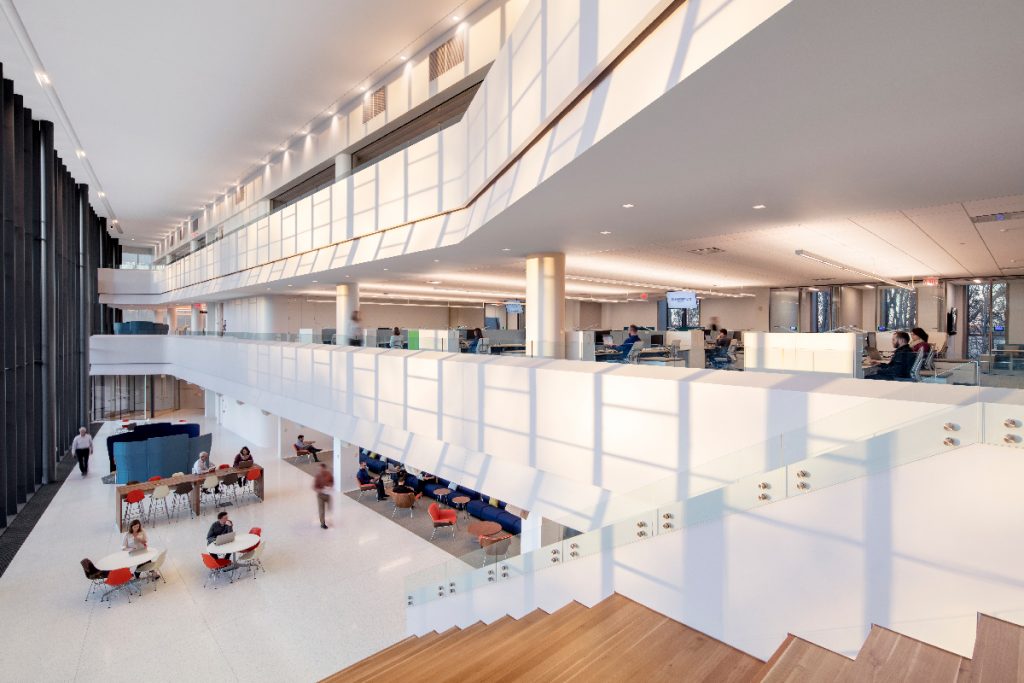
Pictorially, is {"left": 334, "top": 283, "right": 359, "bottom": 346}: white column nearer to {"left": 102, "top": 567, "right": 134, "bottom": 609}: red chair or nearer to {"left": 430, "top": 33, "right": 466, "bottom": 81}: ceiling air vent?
{"left": 430, "top": 33, "right": 466, "bottom": 81}: ceiling air vent

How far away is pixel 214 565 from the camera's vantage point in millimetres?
10070

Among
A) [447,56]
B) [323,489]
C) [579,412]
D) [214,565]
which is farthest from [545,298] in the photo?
[214,565]

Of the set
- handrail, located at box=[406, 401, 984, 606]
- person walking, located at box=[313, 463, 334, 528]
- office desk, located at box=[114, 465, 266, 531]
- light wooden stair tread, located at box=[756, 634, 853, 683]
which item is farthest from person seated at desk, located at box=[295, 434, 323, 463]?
light wooden stair tread, located at box=[756, 634, 853, 683]

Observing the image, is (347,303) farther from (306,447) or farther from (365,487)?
(365,487)

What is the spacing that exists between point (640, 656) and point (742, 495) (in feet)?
5.56

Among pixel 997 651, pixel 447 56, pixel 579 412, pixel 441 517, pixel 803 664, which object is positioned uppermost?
pixel 447 56

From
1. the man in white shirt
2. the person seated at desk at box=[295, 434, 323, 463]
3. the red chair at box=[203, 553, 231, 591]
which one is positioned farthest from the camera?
the person seated at desk at box=[295, 434, 323, 463]

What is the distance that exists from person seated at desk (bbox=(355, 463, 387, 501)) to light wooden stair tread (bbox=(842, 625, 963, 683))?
44.4ft

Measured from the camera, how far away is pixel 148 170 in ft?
73.4

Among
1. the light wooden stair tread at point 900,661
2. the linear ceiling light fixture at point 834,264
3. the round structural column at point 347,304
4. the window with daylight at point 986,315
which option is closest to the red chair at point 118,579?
the light wooden stair tread at point 900,661

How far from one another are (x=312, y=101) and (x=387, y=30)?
525 cm

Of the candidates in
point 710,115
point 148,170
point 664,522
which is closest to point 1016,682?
point 664,522

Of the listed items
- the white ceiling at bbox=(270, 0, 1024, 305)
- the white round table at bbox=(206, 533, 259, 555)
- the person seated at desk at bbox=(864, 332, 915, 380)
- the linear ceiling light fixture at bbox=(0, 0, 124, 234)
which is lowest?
the white round table at bbox=(206, 533, 259, 555)

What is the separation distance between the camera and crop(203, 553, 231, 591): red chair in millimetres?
10102
